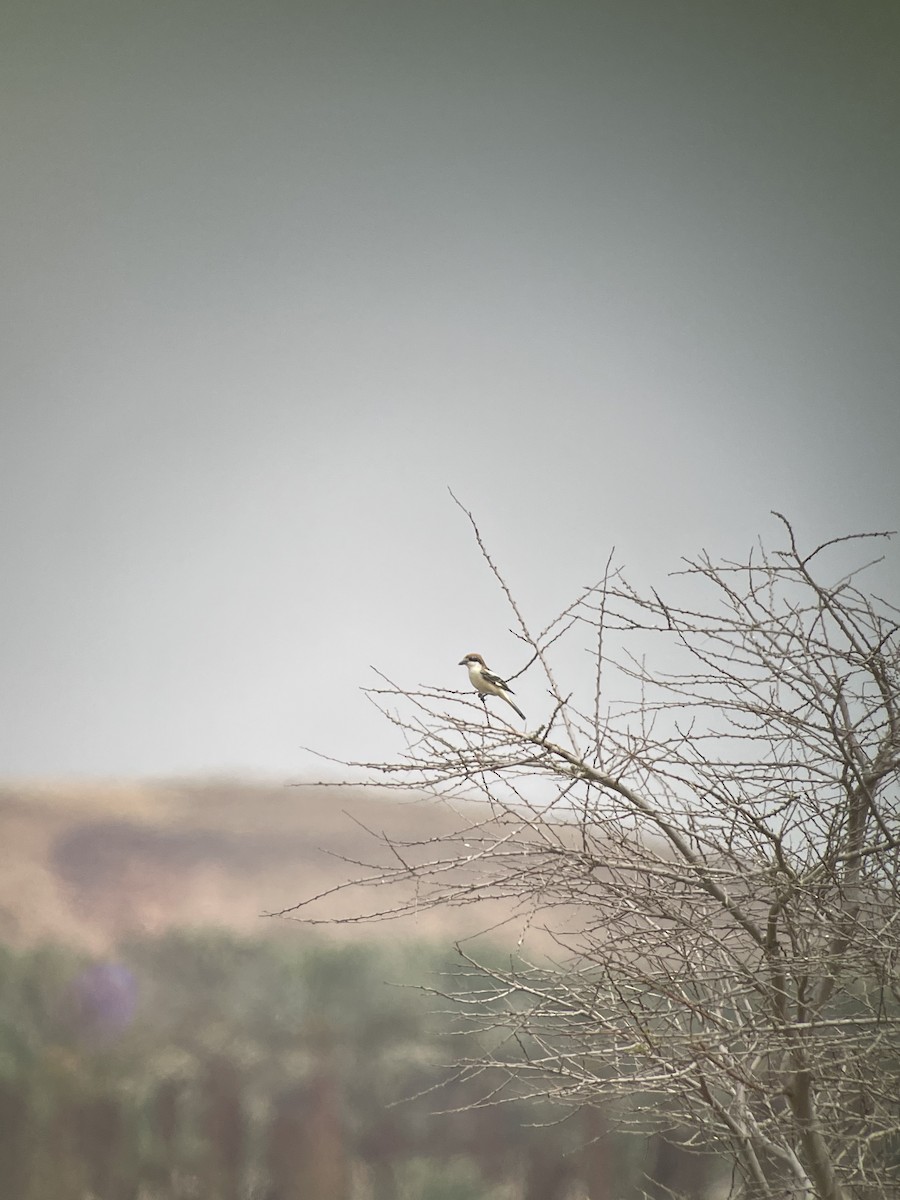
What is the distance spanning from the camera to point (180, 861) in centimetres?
270

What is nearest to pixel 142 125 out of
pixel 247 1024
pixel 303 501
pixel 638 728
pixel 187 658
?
pixel 303 501

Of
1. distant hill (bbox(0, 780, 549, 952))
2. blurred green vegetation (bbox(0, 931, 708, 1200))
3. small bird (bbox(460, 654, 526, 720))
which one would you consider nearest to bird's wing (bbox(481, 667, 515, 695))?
small bird (bbox(460, 654, 526, 720))

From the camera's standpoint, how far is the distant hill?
2.62 metres

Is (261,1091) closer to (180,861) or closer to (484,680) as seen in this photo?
(180,861)

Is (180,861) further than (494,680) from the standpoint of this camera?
Yes

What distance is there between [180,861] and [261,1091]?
557 mm

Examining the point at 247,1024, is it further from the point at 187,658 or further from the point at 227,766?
the point at 187,658

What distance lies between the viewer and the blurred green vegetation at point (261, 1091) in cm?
243

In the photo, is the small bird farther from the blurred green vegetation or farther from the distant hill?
the blurred green vegetation

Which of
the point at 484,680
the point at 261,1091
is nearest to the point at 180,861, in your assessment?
the point at 261,1091

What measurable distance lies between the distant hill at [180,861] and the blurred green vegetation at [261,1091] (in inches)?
2.6

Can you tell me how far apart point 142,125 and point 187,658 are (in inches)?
58.0

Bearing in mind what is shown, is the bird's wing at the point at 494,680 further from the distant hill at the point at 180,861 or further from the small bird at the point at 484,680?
the distant hill at the point at 180,861

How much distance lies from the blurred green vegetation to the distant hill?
65 mm
